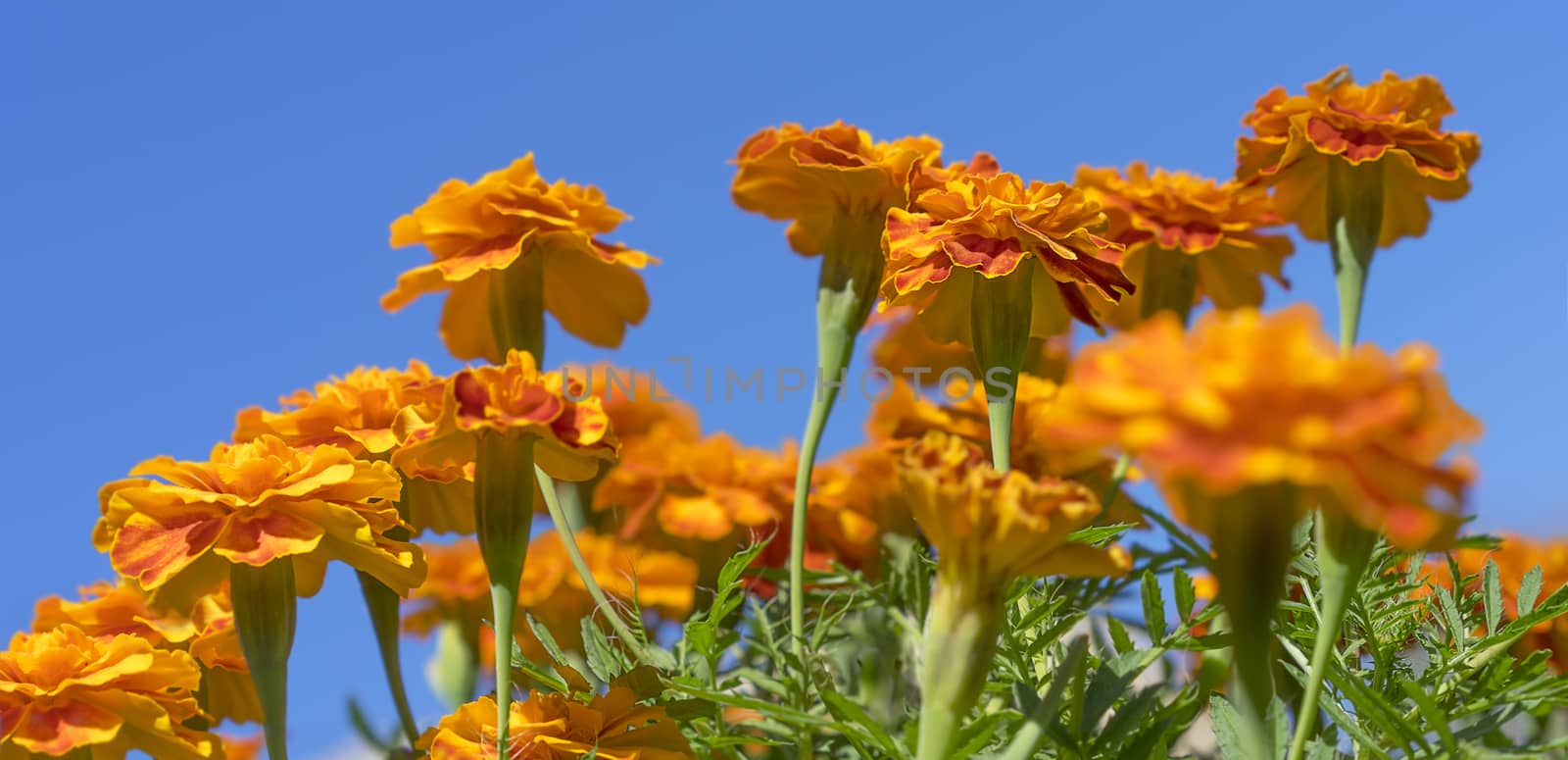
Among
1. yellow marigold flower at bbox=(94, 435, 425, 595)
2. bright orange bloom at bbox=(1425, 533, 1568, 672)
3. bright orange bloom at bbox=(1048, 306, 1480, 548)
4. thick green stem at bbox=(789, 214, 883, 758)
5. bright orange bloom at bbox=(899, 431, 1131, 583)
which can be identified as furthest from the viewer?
bright orange bloom at bbox=(1425, 533, 1568, 672)

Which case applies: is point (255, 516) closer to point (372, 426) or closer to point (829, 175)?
point (372, 426)

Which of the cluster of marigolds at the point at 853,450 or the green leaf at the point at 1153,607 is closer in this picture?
the cluster of marigolds at the point at 853,450

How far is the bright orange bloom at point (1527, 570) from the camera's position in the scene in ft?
3.95

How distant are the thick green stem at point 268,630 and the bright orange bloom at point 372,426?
0.34ft

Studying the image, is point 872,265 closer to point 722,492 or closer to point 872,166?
point 872,166

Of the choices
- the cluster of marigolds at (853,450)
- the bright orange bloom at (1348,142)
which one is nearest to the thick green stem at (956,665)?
the cluster of marigolds at (853,450)

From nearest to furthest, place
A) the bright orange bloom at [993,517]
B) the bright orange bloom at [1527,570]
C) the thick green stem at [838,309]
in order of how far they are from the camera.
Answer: the bright orange bloom at [993,517] < the thick green stem at [838,309] < the bright orange bloom at [1527,570]

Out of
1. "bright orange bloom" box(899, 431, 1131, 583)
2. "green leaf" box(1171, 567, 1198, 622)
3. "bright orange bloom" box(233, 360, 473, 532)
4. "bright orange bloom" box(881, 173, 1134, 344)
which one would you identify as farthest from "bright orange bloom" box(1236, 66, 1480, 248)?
"bright orange bloom" box(233, 360, 473, 532)

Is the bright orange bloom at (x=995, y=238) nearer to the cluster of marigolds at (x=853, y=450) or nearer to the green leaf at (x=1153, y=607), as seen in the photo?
the cluster of marigolds at (x=853, y=450)

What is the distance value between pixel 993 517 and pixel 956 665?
0.08m

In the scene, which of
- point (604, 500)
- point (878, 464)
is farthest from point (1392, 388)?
point (604, 500)

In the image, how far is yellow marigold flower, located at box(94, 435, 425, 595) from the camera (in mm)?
885

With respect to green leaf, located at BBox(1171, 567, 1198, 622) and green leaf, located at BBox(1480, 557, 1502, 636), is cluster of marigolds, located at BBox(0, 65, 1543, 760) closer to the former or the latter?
green leaf, located at BBox(1171, 567, 1198, 622)

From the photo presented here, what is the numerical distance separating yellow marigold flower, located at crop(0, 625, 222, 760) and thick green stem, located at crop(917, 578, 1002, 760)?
542 millimetres
